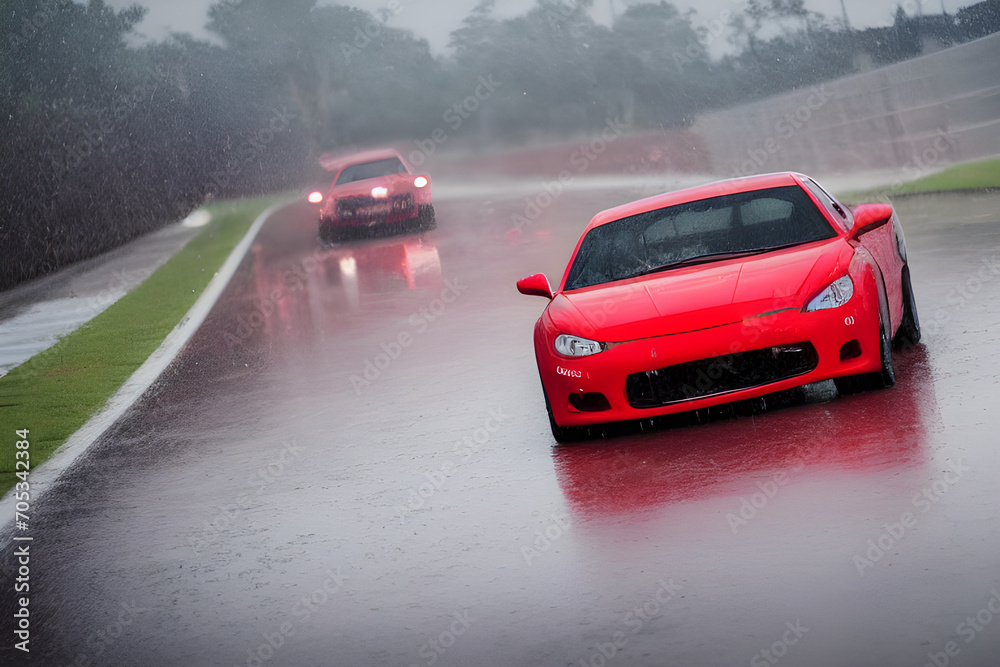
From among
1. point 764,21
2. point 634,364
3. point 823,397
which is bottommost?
point 823,397

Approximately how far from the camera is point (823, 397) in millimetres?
8008

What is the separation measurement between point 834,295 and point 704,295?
2.31 feet

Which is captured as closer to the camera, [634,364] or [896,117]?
[634,364]

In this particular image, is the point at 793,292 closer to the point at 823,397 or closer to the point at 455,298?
the point at 823,397

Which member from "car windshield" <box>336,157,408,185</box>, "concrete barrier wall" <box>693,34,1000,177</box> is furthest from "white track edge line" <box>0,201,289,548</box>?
"concrete barrier wall" <box>693,34,1000,177</box>

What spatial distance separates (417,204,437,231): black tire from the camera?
84.0ft

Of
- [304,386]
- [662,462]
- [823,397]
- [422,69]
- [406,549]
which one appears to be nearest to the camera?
[406,549]

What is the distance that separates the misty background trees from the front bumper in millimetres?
20249

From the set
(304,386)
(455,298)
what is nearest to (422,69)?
(455,298)

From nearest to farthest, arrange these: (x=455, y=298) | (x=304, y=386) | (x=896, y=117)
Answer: (x=304, y=386) → (x=455, y=298) → (x=896, y=117)

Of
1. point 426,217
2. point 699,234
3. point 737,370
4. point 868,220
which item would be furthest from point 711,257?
point 426,217

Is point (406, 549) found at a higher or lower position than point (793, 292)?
lower

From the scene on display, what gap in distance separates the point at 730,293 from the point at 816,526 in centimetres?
223

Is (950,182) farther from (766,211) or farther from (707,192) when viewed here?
(766,211)
